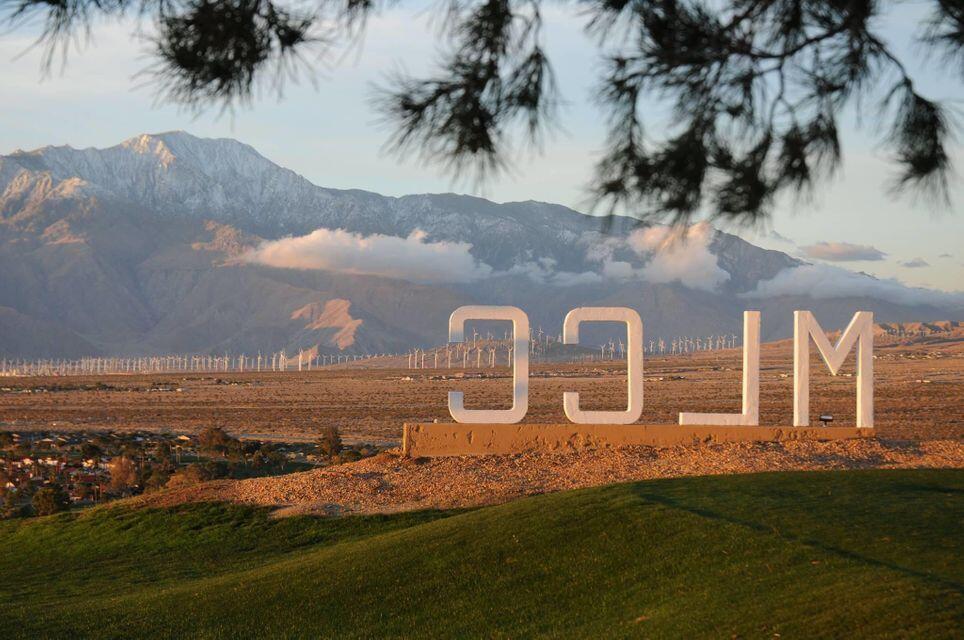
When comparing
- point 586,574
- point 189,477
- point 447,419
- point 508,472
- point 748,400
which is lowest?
point 447,419

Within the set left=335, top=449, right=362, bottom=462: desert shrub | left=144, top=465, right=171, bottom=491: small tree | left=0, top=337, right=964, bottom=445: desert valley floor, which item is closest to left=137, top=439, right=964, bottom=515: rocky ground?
left=144, top=465, right=171, bottom=491: small tree

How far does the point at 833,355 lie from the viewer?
23562 mm

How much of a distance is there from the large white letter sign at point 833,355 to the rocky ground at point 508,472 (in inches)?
42.0

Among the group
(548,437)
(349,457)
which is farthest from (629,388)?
(349,457)

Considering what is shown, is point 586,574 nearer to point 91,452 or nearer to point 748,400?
point 748,400

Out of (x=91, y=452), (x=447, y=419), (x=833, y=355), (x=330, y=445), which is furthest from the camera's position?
(x=447, y=419)

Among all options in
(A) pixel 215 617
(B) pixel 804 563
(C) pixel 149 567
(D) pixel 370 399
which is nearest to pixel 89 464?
(C) pixel 149 567

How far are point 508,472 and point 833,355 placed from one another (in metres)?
7.23

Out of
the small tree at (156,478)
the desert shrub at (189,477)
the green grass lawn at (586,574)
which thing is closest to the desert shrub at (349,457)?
the desert shrub at (189,477)

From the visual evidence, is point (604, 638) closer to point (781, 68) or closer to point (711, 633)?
point (711, 633)

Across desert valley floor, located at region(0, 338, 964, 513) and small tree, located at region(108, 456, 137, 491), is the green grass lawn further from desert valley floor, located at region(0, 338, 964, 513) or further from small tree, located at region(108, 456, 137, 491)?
small tree, located at region(108, 456, 137, 491)

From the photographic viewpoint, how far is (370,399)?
8994 centimetres

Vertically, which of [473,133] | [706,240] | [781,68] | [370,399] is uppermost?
[781,68]

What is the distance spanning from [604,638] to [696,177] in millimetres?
4707
